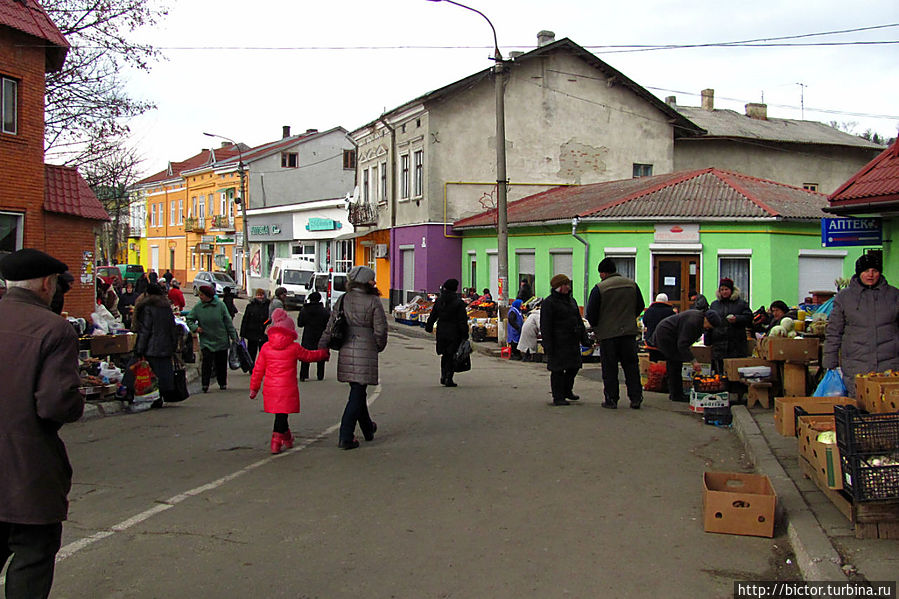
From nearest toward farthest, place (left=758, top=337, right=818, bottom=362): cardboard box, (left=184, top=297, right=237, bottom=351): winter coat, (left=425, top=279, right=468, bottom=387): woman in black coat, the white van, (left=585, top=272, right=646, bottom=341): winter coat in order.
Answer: (left=758, top=337, right=818, bottom=362): cardboard box → (left=585, top=272, right=646, bottom=341): winter coat → (left=184, top=297, right=237, bottom=351): winter coat → (left=425, top=279, right=468, bottom=387): woman in black coat → the white van

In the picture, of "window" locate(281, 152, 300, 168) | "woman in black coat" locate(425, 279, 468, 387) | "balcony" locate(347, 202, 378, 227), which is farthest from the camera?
"window" locate(281, 152, 300, 168)

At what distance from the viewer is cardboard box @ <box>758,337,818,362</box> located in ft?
33.0

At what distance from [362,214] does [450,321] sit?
88.1 ft

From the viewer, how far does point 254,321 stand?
53.6 ft

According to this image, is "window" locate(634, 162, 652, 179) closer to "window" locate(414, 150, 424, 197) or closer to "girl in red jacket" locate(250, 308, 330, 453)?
"window" locate(414, 150, 424, 197)

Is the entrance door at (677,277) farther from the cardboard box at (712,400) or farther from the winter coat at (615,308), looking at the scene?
the cardboard box at (712,400)

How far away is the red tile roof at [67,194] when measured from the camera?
17266mm

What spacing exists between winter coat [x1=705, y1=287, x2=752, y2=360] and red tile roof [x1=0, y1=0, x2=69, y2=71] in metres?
13.5

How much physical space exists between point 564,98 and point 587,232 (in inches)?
470

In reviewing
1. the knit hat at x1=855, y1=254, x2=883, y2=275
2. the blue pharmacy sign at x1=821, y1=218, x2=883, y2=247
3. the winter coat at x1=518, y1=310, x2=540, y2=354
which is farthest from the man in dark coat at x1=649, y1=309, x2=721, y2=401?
the winter coat at x1=518, y1=310, x2=540, y2=354

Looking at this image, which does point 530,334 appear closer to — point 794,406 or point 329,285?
point 794,406

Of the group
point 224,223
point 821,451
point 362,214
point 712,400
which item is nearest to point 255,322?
point 712,400

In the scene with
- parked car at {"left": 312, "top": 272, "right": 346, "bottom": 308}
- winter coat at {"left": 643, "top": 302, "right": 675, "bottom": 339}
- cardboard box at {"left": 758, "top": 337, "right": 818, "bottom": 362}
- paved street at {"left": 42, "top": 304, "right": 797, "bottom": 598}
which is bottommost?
paved street at {"left": 42, "top": 304, "right": 797, "bottom": 598}

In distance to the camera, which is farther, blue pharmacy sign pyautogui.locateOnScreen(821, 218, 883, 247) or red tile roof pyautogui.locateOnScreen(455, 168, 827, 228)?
red tile roof pyautogui.locateOnScreen(455, 168, 827, 228)
